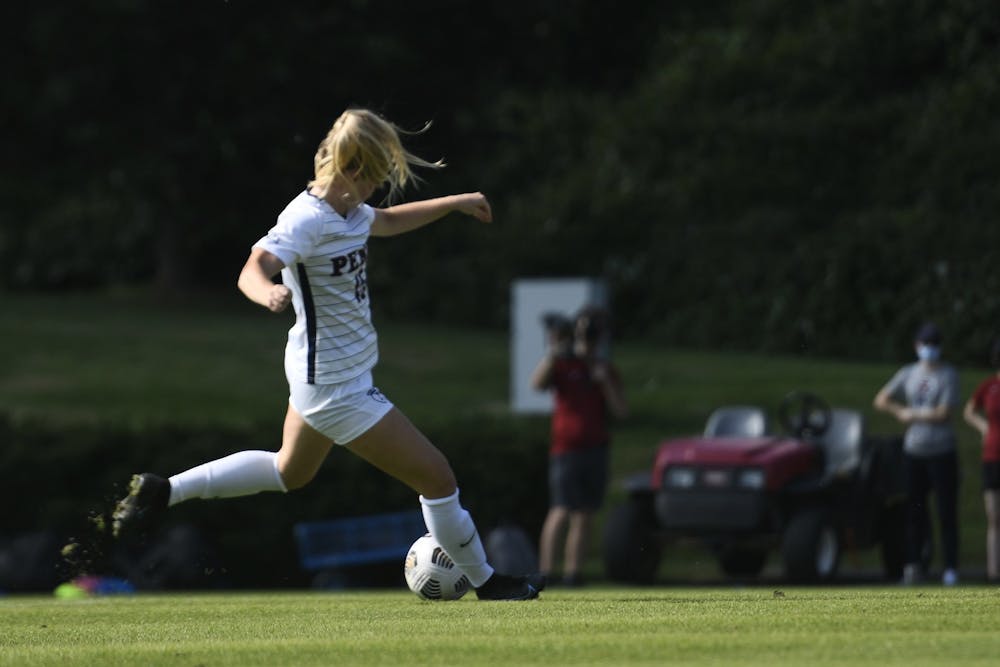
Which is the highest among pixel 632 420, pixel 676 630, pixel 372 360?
pixel 372 360

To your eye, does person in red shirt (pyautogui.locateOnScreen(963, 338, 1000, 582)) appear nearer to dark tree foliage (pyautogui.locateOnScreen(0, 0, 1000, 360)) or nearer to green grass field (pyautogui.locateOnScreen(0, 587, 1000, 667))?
green grass field (pyautogui.locateOnScreen(0, 587, 1000, 667))

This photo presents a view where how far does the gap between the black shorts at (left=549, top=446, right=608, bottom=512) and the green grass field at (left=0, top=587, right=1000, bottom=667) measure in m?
5.47

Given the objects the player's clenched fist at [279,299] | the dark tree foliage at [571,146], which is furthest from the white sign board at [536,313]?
the player's clenched fist at [279,299]

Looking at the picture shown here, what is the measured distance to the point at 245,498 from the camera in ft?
52.8

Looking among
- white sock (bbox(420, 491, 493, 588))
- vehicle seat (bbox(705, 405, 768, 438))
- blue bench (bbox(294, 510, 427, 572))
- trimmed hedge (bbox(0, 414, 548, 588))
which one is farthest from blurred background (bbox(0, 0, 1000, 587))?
white sock (bbox(420, 491, 493, 588))

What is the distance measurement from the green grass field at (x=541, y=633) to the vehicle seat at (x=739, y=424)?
6.34m

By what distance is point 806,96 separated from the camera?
3102 centimetres

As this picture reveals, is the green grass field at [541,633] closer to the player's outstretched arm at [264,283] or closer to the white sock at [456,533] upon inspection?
the white sock at [456,533]

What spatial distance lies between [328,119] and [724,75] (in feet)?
24.9

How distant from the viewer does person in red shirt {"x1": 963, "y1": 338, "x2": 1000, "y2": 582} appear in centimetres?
1371

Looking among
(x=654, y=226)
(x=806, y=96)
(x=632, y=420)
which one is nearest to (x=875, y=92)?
(x=806, y=96)

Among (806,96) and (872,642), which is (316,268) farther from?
(806,96)

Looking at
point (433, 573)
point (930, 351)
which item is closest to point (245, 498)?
point (930, 351)

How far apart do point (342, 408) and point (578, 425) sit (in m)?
6.87
